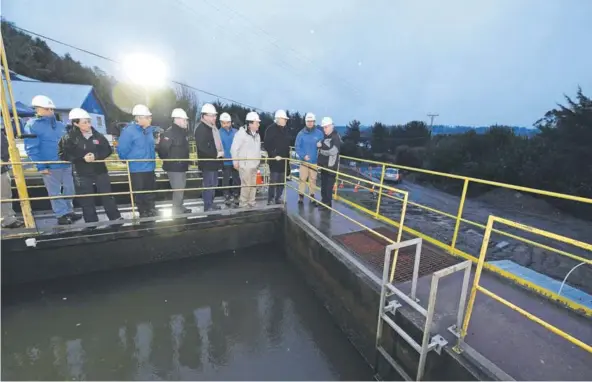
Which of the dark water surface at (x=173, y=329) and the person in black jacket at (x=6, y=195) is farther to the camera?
the person in black jacket at (x=6, y=195)

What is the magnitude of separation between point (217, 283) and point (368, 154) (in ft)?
161

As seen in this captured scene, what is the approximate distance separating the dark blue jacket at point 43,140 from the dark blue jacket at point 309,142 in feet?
13.4

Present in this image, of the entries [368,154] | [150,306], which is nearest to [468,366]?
[150,306]

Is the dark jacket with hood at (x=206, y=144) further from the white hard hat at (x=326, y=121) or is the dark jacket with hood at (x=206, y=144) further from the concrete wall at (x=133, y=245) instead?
the white hard hat at (x=326, y=121)

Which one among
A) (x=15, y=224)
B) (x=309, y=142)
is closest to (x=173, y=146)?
(x=309, y=142)

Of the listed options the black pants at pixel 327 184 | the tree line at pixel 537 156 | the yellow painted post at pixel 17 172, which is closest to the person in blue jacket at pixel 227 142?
the black pants at pixel 327 184

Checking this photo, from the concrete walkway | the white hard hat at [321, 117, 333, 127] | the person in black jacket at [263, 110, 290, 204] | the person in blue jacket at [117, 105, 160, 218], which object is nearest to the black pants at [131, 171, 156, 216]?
the person in blue jacket at [117, 105, 160, 218]

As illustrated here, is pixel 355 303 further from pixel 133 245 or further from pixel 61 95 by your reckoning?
pixel 61 95

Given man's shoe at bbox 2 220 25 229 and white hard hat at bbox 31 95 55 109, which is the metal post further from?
man's shoe at bbox 2 220 25 229

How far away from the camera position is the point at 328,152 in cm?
544

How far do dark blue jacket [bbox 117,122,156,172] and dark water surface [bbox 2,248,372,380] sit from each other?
1.71 meters

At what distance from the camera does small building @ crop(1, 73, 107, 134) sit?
23.5 m

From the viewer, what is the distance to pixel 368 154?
50.6m

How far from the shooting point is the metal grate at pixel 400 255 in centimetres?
358
